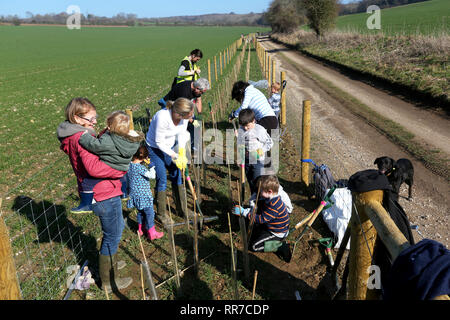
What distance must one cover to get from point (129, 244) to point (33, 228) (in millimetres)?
1489

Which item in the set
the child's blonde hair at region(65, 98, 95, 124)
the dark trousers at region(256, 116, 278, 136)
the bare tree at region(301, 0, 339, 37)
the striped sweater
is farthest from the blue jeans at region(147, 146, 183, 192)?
the bare tree at region(301, 0, 339, 37)

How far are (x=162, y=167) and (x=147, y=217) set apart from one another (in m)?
0.71

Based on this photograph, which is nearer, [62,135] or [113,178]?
[62,135]

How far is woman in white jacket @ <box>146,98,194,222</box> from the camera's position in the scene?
3.95 m

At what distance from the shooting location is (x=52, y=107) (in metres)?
12.9

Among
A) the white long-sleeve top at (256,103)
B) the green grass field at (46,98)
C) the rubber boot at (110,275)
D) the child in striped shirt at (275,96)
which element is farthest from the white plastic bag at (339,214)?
the green grass field at (46,98)

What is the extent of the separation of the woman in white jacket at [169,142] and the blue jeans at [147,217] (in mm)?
318

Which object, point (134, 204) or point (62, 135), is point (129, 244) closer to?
point (134, 204)

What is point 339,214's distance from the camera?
407 centimetres

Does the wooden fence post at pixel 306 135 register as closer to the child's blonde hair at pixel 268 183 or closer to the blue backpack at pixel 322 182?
the blue backpack at pixel 322 182

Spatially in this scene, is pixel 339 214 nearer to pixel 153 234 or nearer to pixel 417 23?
pixel 153 234

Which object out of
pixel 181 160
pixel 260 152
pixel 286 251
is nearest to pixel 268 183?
pixel 286 251

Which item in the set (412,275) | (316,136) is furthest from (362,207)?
(316,136)

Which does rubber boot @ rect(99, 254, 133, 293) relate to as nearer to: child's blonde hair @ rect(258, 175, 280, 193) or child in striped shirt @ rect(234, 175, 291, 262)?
child in striped shirt @ rect(234, 175, 291, 262)
